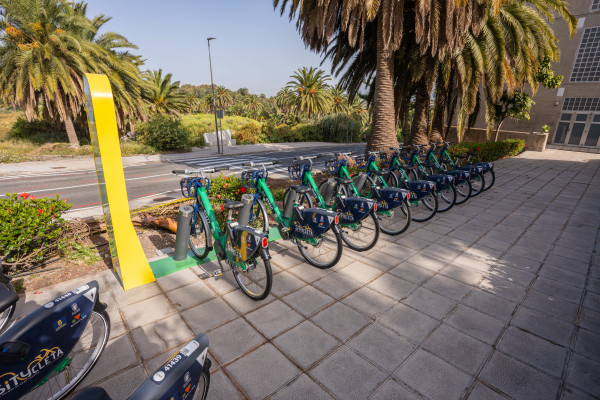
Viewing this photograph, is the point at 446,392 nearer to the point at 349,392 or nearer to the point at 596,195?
the point at 349,392

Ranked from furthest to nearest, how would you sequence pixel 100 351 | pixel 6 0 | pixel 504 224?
pixel 6 0 < pixel 504 224 < pixel 100 351

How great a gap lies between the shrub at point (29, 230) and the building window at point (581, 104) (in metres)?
32.2

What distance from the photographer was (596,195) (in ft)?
26.7

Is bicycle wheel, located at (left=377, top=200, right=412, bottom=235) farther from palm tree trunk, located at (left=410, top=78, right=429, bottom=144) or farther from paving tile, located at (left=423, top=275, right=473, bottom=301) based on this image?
palm tree trunk, located at (left=410, top=78, right=429, bottom=144)

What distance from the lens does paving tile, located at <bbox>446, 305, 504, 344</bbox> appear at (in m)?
2.84

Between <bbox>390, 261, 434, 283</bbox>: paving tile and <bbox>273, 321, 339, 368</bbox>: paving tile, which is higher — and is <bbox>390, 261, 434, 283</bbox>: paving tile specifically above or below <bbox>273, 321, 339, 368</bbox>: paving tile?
above

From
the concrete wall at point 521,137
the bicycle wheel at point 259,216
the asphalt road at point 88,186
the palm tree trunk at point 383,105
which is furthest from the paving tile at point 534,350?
the concrete wall at point 521,137

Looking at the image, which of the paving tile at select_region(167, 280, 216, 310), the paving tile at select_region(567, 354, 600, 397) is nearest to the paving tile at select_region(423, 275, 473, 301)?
the paving tile at select_region(567, 354, 600, 397)

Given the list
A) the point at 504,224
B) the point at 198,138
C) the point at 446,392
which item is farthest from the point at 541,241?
the point at 198,138

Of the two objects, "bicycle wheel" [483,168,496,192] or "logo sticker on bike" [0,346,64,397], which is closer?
"logo sticker on bike" [0,346,64,397]

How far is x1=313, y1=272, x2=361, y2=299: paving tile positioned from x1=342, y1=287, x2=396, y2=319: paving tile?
105 millimetres

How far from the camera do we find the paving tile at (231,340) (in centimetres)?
261

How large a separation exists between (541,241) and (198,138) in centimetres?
2571

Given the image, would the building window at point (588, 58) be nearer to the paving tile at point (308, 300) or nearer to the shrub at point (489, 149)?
the shrub at point (489, 149)
